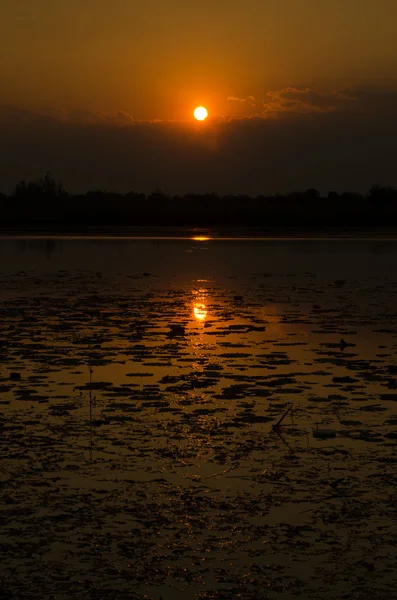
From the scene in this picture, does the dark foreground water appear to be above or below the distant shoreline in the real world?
above

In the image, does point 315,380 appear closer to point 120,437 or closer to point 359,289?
point 120,437

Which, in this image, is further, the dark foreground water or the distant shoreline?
the distant shoreline

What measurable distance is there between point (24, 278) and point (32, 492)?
20323 mm

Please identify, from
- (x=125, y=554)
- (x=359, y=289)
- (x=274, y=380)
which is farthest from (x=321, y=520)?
(x=359, y=289)

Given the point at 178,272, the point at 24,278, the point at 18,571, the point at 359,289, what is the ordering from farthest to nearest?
the point at 178,272 → the point at 24,278 → the point at 359,289 → the point at 18,571

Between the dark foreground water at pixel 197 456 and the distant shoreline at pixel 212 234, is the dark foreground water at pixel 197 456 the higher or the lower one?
the higher one

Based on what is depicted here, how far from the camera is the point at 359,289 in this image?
78.1 ft

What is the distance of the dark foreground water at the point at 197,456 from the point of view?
18.1 ft

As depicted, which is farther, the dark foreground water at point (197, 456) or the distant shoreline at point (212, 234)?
the distant shoreline at point (212, 234)

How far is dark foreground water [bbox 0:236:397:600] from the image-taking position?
5527mm

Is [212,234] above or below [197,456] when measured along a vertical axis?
below

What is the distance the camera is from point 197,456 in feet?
25.6

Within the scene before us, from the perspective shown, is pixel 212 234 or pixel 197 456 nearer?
pixel 197 456

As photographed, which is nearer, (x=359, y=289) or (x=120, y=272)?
(x=359, y=289)
